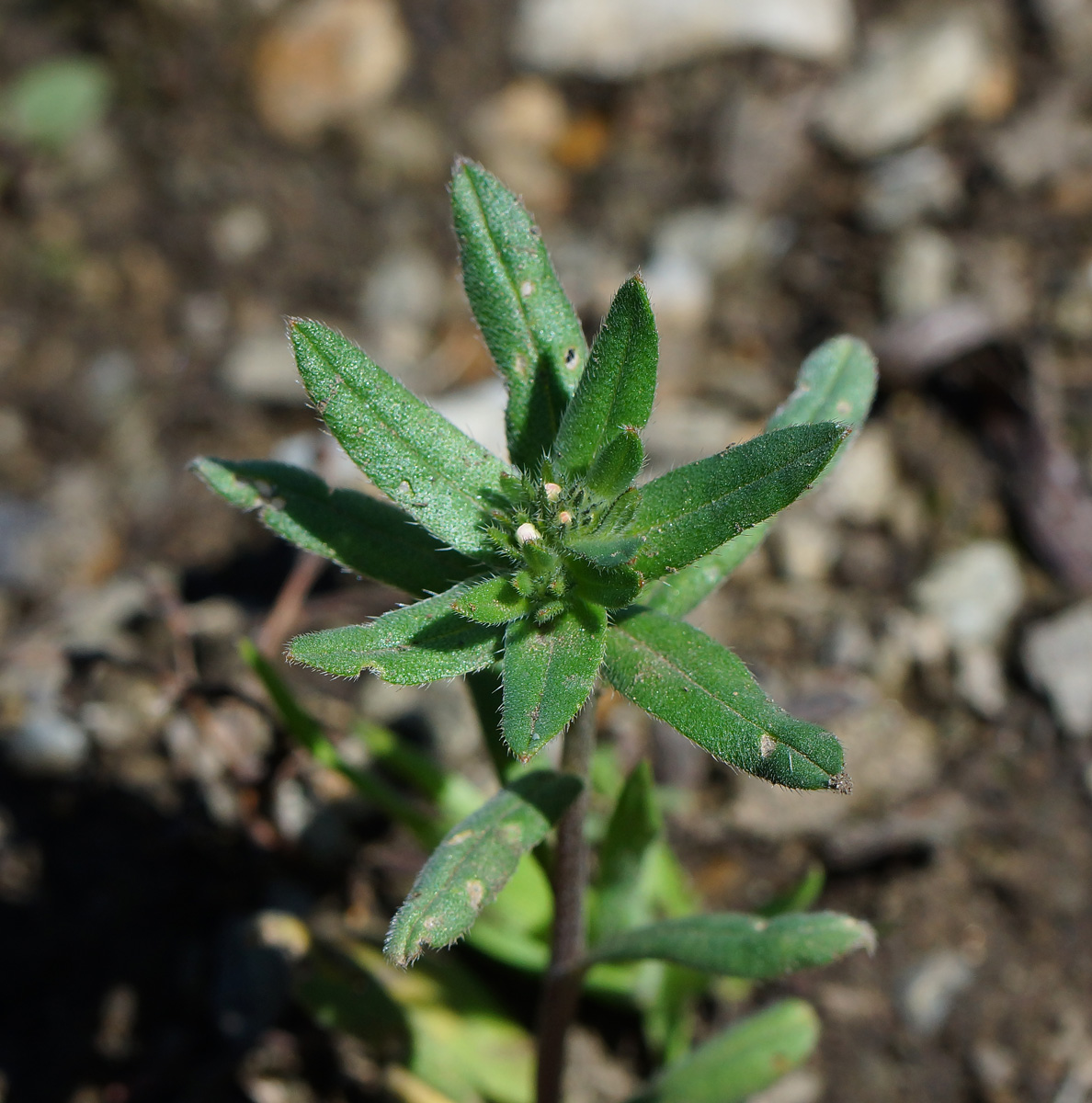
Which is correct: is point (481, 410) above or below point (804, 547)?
above

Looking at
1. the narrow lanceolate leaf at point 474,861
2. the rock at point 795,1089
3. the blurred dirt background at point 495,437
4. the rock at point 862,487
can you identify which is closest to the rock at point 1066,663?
the blurred dirt background at point 495,437

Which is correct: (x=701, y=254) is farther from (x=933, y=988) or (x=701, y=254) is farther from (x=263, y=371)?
(x=933, y=988)

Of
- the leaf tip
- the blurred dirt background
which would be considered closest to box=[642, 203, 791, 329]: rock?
the blurred dirt background

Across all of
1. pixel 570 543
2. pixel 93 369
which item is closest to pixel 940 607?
pixel 570 543

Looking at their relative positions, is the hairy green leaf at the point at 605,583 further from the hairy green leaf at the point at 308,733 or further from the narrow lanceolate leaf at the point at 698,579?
the hairy green leaf at the point at 308,733

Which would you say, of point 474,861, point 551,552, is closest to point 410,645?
point 551,552

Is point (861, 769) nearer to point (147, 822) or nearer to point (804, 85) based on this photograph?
point (147, 822)

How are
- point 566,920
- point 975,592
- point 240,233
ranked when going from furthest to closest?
1. point 240,233
2. point 975,592
3. point 566,920
